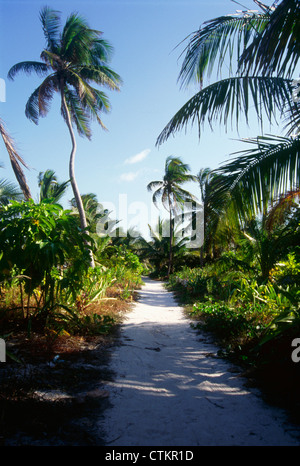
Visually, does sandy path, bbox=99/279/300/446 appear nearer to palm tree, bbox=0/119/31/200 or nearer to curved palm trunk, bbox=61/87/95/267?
palm tree, bbox=0/119/31/200

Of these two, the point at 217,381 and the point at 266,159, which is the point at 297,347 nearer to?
the point at 217,381

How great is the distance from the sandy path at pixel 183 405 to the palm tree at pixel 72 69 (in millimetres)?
8028

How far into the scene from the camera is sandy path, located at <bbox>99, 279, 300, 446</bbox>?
6.13ft

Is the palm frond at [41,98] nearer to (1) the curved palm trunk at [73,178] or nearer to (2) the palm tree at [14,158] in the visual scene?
(1) the curved palm trunk at [73,178]

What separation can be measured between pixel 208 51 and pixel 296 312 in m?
3.77

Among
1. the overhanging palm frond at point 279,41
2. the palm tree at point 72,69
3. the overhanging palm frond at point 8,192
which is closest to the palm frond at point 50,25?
the palm tree at point 72,69

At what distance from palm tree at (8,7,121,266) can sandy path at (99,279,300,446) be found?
26.3 ft

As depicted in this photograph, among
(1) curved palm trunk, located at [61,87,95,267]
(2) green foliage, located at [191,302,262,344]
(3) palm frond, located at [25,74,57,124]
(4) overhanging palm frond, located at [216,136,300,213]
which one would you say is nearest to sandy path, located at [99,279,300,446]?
(2) green foliage, located at [191,302,262,344]

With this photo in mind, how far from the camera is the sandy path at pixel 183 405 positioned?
73.6 inches

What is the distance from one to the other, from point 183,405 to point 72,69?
13028mm

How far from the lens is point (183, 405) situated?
2.35 metres

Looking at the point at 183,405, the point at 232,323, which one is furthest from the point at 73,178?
the point at 183,405

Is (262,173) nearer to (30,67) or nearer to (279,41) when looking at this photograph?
(279,41)
